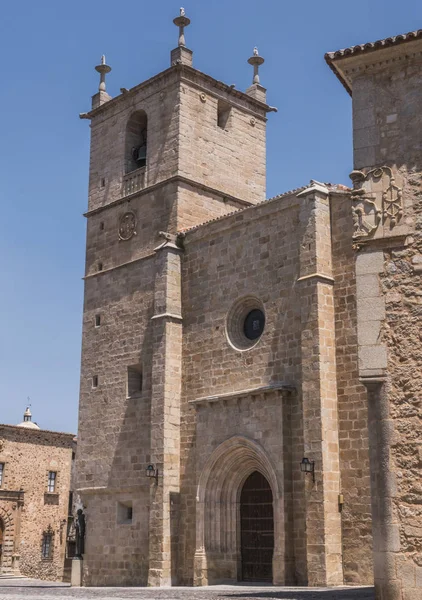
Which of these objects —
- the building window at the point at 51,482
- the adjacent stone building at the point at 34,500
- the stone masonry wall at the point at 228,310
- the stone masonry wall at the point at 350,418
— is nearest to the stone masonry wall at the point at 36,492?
the adjacent stone building at the point at 34,500

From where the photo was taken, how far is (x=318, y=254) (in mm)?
16562

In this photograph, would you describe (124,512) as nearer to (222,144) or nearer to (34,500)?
(222,144)

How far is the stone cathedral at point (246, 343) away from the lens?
10383 millimetres

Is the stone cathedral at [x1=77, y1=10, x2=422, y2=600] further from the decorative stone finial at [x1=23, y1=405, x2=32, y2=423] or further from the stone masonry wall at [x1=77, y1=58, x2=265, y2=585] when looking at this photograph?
the decorative stone finial at [x1=23, y1=405, x2=32, y2=423]

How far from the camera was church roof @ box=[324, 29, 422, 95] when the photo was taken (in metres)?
10.8

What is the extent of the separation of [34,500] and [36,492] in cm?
35

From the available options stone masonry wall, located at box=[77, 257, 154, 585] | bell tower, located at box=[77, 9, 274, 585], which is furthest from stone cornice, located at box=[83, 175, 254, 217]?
stone masonry wall, located at box=[77, 257, 154, 585]

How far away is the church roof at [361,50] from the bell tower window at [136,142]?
1179cm

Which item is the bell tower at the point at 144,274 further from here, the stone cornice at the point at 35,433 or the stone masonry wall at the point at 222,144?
the stone cornice at the point at 35,433

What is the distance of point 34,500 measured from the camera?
37531 millimetres

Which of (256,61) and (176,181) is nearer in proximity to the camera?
(176,181)

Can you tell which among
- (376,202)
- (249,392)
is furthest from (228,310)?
(376,202)

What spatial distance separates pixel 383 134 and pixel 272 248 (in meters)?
7.27

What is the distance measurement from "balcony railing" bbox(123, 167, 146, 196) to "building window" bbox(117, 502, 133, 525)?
805 centimetres
